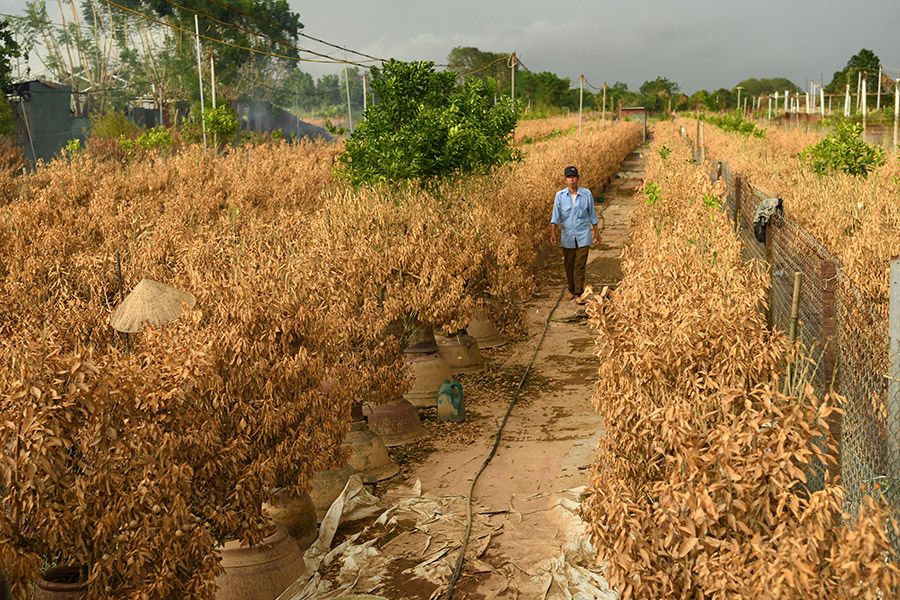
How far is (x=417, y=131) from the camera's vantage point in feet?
54.2

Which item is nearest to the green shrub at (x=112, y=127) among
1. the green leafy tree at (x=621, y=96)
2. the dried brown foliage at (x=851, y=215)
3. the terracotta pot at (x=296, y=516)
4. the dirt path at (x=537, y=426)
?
the dried brown foliage at (x=851, y=215)

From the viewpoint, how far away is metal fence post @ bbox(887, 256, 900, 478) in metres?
4.77

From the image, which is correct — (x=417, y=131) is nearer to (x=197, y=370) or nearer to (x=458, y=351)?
(x=458, y=351)

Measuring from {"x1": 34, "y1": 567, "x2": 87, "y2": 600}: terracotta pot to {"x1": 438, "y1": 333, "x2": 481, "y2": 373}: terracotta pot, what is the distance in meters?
7.72

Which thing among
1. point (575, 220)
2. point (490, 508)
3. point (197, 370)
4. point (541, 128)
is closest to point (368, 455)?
point (490, 508)

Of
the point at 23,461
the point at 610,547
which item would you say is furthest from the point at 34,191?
the point at 610,547

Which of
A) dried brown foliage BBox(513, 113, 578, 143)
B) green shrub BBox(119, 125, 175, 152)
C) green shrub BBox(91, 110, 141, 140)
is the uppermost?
green shrub BBox(91, 110, 141, 140)

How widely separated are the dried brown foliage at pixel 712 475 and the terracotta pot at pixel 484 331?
794cm

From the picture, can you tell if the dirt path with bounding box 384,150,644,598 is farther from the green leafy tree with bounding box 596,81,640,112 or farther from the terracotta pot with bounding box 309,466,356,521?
the green leafy tree with bounding box 596,81,640,112

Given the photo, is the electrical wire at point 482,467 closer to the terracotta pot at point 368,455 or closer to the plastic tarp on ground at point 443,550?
the plastic tarp on ground at point 443,550

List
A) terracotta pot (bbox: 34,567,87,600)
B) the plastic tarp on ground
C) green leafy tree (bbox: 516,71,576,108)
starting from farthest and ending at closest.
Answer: green leafy tree (bbox: 516,71,576,108)
the plastic tarp on ground
terracotta pot (bbox: 34,567,87,600)

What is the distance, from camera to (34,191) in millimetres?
18531

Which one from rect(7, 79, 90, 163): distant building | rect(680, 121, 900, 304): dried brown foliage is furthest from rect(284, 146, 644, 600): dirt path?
rect(7, 79, 90, 163): distant building

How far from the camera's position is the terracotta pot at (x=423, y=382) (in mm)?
11562
